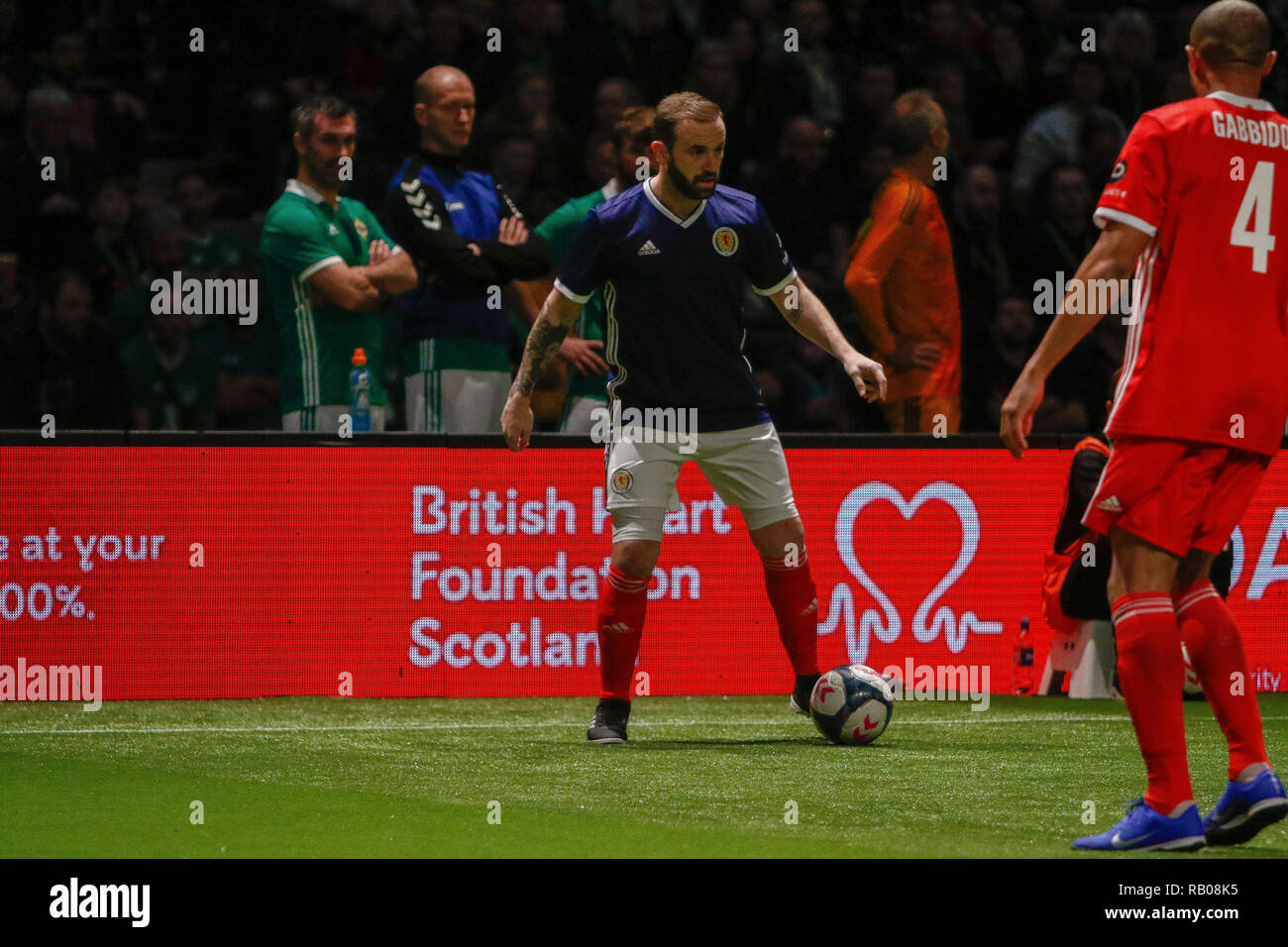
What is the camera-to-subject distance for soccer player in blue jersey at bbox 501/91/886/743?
7.77 meters

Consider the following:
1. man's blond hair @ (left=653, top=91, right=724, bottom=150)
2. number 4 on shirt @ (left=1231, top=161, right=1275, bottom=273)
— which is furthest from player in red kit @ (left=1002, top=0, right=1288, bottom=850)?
man's blond hair @ (left=653, top=91, right=724, bottom=150)

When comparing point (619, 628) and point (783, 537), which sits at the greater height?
point (783, 537)

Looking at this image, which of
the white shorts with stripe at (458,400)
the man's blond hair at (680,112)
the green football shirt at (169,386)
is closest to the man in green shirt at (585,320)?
the white shorts with stripe at (458,400)

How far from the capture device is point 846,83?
1341 centimetres

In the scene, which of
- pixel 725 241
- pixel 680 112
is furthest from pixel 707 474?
pixel 680 112

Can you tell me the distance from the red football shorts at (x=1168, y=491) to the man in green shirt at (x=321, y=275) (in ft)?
17.1

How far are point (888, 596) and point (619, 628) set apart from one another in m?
2.36

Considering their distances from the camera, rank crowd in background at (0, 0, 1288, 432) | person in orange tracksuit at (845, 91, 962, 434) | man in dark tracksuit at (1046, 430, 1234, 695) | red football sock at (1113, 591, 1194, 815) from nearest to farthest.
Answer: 1. red football sock at (1113, 591, 1194, 815)
2. man in dark tracksuit at (1046, 430, 1234, 695)
3. person in orange tracksuit at (845, 91, 962, 434)
4. crowd in background at (0, 0, 1288, 432)

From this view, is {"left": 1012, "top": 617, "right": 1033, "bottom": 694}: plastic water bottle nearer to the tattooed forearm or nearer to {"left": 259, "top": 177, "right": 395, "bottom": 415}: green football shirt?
the tattooed forearm

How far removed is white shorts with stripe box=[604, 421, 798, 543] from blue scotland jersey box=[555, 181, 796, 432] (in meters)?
0.08

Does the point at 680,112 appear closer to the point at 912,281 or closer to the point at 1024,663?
the point at 912,281

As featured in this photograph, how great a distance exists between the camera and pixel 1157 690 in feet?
16.8

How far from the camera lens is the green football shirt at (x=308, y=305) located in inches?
385

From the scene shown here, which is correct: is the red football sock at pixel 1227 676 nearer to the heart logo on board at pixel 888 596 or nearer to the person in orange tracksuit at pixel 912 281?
the heart logo on board at pixel 888 596
